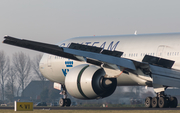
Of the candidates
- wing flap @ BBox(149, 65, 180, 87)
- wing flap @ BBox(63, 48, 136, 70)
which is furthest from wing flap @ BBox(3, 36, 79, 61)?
wing flap @ BBox(149, 65, 180, 87)

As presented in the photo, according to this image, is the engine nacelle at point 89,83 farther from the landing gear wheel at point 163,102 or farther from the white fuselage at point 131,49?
the landing gear wheel at point 163,102

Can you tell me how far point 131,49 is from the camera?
25.7m

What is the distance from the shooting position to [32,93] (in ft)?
342

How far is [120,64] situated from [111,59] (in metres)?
0.59

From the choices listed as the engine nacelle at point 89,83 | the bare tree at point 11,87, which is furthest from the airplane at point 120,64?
the bare tree at point 11,87

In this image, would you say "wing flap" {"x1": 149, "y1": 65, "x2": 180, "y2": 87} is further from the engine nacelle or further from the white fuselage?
the engine nacelle

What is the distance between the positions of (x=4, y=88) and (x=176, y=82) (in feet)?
245

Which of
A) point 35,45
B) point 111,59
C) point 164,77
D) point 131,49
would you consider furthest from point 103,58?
point 131,49

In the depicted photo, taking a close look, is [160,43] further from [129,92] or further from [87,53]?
[129,92]

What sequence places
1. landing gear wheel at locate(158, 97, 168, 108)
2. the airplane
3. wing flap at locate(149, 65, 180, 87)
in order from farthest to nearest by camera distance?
landing gear wheel at locate(158, 97, 168, 108) < wing flap at locate(149, 65, 180, 87) < the airplane

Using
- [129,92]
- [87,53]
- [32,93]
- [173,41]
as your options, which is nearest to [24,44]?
[87,53]

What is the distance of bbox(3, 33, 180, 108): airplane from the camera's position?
19266 mm

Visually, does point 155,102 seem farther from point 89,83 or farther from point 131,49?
point 131,49

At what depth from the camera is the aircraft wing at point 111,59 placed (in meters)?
18.7
